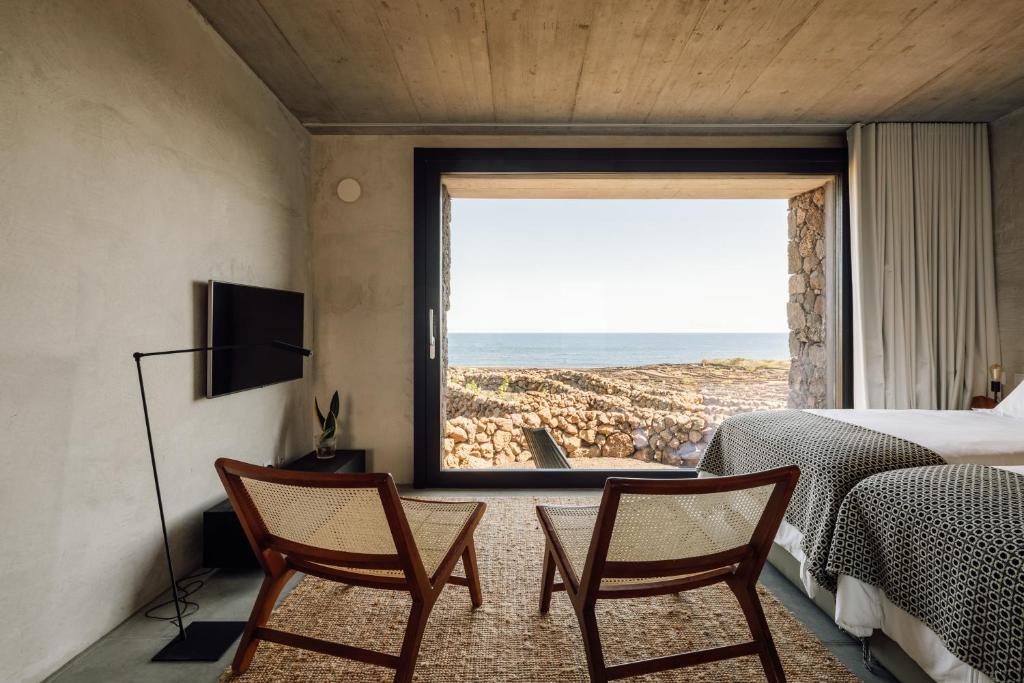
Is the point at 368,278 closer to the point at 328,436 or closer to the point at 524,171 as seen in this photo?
the point at 328,436

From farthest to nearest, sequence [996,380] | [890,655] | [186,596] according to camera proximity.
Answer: [996,380] → [186,596] → [890,655]

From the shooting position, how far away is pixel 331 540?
1.34m

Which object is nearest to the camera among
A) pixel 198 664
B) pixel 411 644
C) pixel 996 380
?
pixel 411 644

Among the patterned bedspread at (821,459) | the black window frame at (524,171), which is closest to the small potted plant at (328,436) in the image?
the black window frame at (524,171)

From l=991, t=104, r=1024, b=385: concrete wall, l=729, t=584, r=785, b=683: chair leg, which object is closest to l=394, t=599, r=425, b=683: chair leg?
l=729, t=584, r=785, b=683: chair leg

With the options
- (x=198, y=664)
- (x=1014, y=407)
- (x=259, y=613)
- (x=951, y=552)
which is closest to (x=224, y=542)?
(x=198, y=664)

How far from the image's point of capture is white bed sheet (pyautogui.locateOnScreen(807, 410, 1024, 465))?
171cm

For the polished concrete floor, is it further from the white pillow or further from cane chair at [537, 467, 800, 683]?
the white pillow

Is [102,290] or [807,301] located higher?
[807,301]

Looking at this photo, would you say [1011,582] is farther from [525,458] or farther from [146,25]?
[525,458]

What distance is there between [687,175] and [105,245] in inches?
126

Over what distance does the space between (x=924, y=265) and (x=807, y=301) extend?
0.74 metres

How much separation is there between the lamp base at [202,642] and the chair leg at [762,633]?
162cm

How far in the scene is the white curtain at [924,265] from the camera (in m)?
3.13
